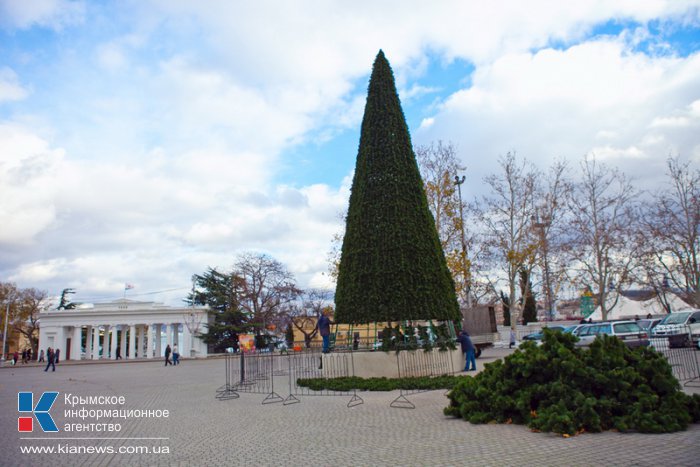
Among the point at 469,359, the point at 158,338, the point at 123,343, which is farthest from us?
the point at 158,338

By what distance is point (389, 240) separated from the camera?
16.3 meters

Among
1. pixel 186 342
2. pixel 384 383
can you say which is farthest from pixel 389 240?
pixel 186 342

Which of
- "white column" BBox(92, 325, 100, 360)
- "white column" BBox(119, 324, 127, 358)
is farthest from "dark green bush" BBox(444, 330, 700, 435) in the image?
"white column" BBox(92, 325, 100, 360)

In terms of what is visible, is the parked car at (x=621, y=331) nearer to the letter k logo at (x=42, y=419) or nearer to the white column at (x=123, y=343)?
the letter k logo at (x=42, y=419)

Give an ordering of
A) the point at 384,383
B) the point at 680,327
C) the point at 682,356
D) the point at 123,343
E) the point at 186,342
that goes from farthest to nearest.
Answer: the point at 123,343 < the point at 186,342 < the point at 680,327 < the point at 682,356 < the point at 384,383

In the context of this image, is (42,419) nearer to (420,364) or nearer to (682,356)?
(420,364)

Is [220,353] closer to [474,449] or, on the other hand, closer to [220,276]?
[220,276]

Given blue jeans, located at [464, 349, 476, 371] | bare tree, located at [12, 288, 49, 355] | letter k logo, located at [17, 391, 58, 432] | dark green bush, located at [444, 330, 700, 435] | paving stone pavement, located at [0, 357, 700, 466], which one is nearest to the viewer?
paving stone pavement, located at [0, 357, 700, 466]

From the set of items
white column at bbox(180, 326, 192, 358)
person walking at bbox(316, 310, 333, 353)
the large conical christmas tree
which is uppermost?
the large conical christmas tree

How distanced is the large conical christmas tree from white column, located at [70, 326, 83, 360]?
50066 mm

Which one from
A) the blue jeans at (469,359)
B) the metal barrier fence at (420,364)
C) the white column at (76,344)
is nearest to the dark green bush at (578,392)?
the metal barrier fence at (420,364)

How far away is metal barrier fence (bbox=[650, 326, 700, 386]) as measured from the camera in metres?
13.2

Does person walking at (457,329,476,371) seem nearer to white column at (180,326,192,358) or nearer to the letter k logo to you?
the letter k logo

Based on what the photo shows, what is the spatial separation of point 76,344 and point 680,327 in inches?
2271
